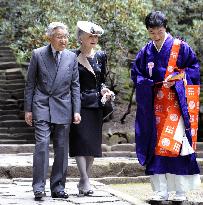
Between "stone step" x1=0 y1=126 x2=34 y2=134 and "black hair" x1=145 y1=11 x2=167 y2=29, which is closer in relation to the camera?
"black hair" x1=145 y1=11 x2=167 y2=29

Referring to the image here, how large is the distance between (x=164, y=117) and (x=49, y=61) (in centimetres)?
134

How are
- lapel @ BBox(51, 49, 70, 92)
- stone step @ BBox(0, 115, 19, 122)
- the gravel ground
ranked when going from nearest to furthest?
lapel @ BBox(51, 49, 70, 92) < the gravel ground < stone step @ BBox(0, 115, 19, 122)

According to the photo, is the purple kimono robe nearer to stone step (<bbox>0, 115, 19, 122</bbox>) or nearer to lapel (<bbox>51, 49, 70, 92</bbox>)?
lapel (<bbox>51, 49, 70, 92</bbox>)

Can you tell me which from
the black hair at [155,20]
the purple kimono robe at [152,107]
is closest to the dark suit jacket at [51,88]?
the purple kimono robe at [152,107]

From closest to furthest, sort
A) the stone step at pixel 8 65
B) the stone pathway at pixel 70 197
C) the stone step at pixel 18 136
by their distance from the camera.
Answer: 1. the stone pathway at pixel 70 197
2. the stone step at pixel 18 136
3. the stone step at pixel 8 65

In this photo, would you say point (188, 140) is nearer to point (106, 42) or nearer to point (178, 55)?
point (178, 55)

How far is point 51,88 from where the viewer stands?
6891 millimetres

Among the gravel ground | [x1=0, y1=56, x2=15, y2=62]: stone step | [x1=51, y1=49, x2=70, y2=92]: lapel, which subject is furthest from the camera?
[x1=0, y1=56, x2=15, y2=62]: stone step

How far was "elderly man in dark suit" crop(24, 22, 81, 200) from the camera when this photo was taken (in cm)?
677

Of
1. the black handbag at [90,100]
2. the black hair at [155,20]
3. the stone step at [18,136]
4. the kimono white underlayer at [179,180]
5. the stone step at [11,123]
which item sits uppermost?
the black hair at [155,20]

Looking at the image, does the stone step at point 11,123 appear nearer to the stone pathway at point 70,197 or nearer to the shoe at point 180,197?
the stone pathway at point 70,197

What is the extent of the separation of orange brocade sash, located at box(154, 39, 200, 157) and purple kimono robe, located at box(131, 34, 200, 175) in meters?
0.05

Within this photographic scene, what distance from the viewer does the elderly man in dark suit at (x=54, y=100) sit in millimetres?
6770

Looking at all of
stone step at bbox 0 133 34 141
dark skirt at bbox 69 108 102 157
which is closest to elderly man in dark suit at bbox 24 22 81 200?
dark skirt at bbox 69 108 102 157
